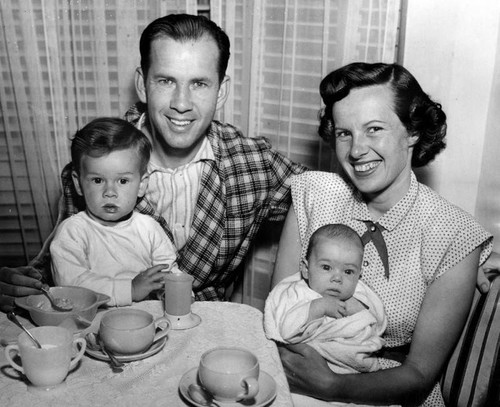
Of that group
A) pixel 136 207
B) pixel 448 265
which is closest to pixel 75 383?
pixel 136 207

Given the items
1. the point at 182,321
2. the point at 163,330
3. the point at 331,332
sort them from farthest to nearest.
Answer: the point at 331,332
the point at 182,321
the point at 163,330

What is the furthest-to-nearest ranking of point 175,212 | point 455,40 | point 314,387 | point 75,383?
point 455,40 → point 175,212 → point 314,387 → point 75,383

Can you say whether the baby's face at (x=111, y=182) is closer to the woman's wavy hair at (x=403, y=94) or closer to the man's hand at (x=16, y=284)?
the man's hand at (x=16, y=284)

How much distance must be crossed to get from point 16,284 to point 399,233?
1.24 meters

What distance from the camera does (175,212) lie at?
7.43 feet

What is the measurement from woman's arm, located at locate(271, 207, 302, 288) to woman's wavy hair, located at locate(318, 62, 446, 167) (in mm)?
450

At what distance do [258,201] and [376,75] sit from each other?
75cm

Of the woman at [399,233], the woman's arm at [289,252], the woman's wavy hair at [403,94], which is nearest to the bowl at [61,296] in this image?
the woman at [399,233]

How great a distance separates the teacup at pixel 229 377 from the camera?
1129mm

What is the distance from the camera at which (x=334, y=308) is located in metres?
1.69

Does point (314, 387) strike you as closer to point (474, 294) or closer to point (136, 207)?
point (474, 294)

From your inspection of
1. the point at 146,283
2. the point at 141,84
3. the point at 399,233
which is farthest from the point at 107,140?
the point at 399,233

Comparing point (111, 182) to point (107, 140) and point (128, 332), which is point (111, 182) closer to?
point (107, 140)

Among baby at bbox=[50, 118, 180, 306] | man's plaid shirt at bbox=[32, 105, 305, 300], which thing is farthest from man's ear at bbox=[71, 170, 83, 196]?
man's plaid shirt at bbox=[32, 105, 305, 300]
